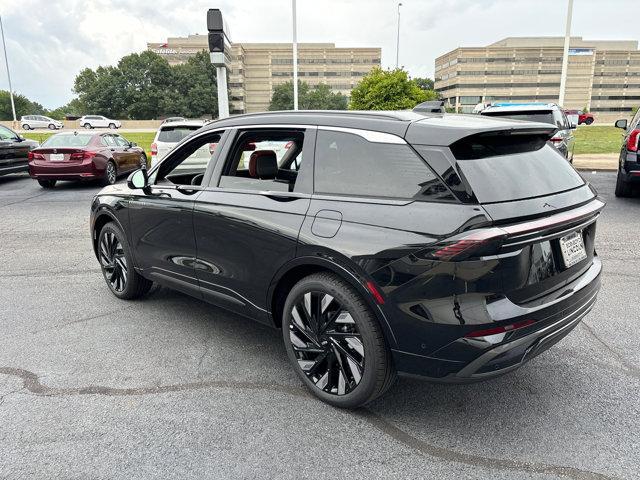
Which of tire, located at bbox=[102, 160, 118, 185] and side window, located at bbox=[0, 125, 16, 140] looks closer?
tire, located at bbox=[102, 160, 118, 185]

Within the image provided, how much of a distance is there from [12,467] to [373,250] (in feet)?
6.88

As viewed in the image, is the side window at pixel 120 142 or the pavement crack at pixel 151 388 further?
the side window at pixel 120 142

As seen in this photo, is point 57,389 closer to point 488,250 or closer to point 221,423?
point 221,423


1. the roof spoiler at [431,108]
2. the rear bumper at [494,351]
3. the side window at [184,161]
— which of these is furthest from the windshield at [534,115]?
the rear bumper at [494,351]

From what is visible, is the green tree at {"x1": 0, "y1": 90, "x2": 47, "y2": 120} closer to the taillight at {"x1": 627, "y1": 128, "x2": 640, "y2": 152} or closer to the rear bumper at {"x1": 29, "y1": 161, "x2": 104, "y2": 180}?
the rear bumper at {"x1": 29, "y1": 161, "x2": 104, "y2": 180}

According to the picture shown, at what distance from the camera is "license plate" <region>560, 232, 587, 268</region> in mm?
2584

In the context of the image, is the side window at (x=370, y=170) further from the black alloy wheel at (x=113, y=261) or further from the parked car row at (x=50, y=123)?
the parked car row at (x=50, y=123)

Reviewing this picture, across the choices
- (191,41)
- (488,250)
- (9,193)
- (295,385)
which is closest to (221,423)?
(295,385)

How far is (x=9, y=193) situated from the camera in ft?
39.6

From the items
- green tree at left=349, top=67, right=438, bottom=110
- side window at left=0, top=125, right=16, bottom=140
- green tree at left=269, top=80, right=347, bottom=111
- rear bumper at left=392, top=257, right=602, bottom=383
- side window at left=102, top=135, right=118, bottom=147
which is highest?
green tree at left=269, top=80, right=347, bottom=111

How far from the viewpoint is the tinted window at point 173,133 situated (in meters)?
12.5

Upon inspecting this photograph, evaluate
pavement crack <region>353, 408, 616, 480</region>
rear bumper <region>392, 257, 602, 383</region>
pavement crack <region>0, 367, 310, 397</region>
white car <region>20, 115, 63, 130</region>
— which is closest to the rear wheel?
pavement crack <region>0, 367, 310, 397</region>

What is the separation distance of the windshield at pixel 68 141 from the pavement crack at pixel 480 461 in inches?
478

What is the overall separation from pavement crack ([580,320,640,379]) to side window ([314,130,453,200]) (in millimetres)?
Answer: 1973
